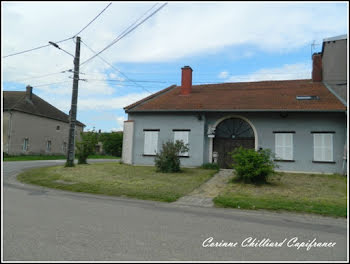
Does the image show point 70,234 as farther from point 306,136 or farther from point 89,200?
point 306,136

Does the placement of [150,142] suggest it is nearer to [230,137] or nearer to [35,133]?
[230,137]

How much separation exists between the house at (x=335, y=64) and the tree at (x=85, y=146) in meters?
16.5

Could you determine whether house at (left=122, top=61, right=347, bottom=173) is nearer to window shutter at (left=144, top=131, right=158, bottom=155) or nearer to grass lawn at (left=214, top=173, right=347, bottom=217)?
window shutter at (left=144, top=131, right=158, bottom=155)

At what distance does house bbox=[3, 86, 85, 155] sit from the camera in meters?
30.3

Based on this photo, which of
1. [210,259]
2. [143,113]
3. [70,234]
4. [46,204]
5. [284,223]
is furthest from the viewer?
[143,113]

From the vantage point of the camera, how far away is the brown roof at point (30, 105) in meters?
31.8

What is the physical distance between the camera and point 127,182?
12.1 metres

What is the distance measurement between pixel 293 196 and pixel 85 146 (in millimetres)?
14892

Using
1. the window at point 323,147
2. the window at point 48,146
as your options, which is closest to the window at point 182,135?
the window at point 323,147

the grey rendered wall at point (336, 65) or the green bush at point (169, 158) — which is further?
the grey rendered wall at point (336, 65)

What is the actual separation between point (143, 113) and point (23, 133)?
20.2 meters

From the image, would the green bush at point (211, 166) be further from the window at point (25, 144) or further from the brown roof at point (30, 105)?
the window at point (25, 144)

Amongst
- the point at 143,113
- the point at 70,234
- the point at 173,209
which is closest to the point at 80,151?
the point at 143,113

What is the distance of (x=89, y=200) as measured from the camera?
8.69 meters
